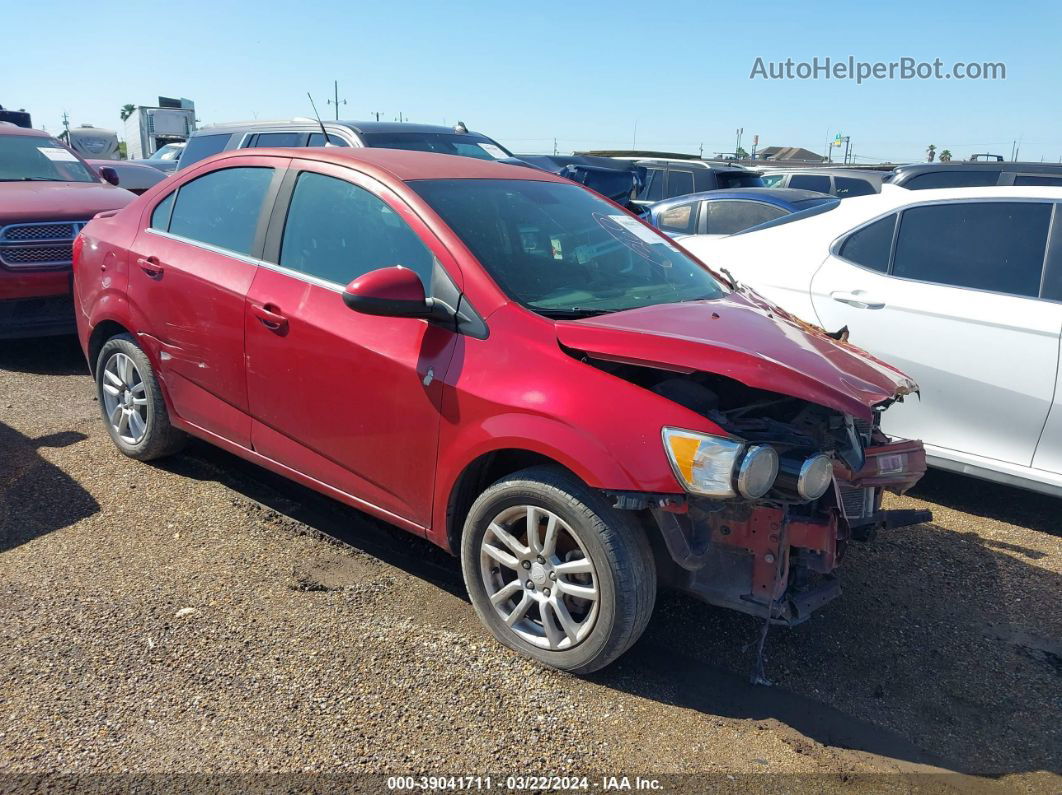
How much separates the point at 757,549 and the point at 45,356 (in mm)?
6665

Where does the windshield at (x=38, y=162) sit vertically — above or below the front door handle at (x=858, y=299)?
above

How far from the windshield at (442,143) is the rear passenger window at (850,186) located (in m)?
8.18

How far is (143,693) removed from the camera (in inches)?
117

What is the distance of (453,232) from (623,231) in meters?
1.03

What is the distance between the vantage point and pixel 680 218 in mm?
8914

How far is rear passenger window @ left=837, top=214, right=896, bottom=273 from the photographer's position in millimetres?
5004

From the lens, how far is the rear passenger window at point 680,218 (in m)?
8.87

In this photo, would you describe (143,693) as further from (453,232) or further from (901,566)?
(901,566)

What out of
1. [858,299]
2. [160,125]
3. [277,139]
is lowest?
[858,299]

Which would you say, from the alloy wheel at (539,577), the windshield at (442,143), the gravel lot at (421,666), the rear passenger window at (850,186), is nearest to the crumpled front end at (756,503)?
the alloy wheel at (539,577)

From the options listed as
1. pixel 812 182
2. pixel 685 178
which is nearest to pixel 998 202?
pixel 685 178

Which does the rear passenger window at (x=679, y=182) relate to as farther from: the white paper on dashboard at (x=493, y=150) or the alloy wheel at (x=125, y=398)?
the alloy wheel at (x=125, y=398)

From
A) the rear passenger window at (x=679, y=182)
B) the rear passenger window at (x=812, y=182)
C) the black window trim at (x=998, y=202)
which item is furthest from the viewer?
the rear passenger window at (x=812, y=182)

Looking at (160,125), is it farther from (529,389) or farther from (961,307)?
(529,389)
